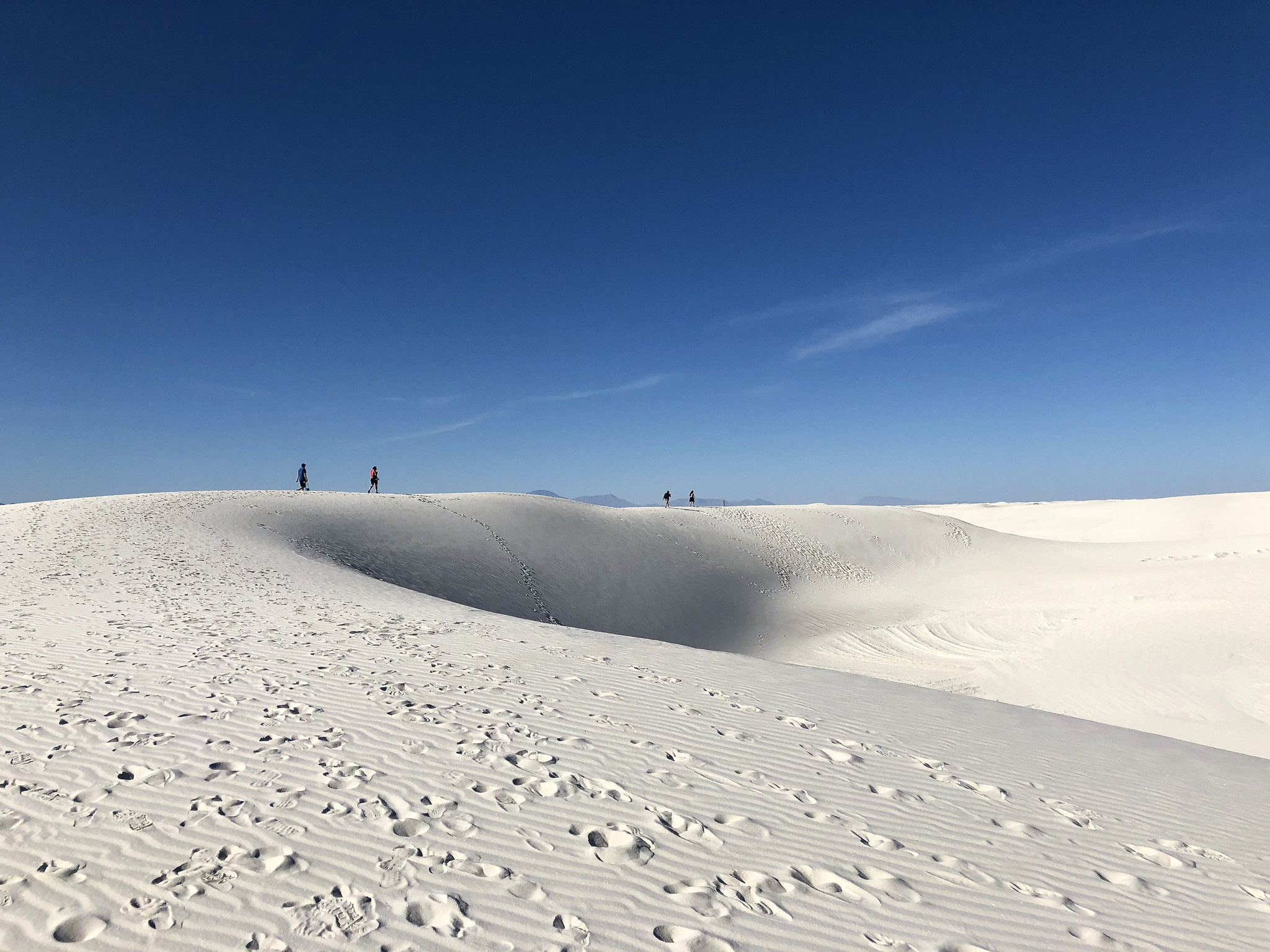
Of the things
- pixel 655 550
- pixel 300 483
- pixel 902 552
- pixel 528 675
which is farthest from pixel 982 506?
pixel 528 675

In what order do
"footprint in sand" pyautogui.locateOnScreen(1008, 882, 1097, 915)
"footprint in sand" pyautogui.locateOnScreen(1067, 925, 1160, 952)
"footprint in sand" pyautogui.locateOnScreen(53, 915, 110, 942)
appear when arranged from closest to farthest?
1. "footprint in sand" pyautogui.locateOnScreen(53, 915, 110, 942)
2. "footprint in sand" pyautogui.locateOnScreen(1067, 925, 1160, 952)
3. "footprint in sand" pyautogui.locateOnScreen(1008, 882, 1097, 915)

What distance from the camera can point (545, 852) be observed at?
3.16 metres

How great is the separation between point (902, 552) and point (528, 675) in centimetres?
2475

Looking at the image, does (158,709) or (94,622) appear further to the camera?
(94,622)

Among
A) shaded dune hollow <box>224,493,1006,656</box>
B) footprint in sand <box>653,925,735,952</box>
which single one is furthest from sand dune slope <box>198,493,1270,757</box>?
footprint in sand <box>653,925,735,952</box>

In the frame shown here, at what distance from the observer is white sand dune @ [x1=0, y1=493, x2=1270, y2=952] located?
271 centimetres

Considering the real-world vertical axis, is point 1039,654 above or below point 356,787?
below

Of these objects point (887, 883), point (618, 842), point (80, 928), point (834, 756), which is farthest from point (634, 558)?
point (80, 928)

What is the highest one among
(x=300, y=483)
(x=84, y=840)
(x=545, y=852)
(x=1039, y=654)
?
(x=300, y=483)

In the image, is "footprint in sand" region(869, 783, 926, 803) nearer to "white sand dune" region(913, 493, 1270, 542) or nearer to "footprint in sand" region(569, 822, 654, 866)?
"footprint in sand" region(569, 822, 654, 866)

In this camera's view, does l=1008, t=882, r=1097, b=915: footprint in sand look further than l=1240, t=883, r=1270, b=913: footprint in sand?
No

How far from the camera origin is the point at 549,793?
3805 mm

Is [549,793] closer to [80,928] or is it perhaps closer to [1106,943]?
[80,928]

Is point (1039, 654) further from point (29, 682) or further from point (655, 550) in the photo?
point (29, 682)
